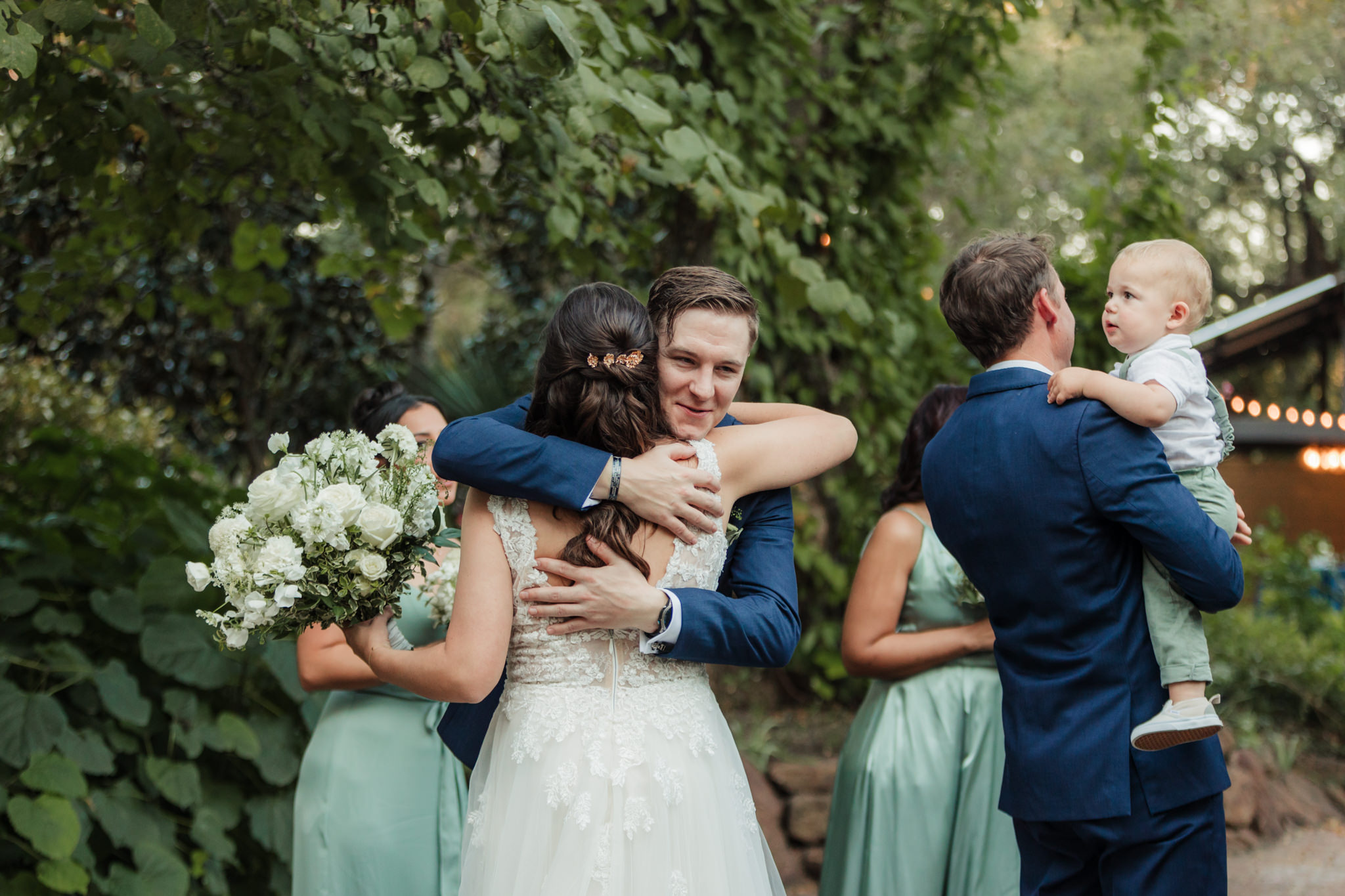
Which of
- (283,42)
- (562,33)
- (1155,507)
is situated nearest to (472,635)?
(1155,507)

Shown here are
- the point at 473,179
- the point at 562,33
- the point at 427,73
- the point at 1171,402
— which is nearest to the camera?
the point at 1171,402

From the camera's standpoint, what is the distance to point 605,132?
10.8 ft

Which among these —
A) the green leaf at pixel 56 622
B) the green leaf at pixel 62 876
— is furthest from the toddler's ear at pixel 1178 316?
the green leaf at pixel 56 622

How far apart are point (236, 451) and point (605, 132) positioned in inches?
213

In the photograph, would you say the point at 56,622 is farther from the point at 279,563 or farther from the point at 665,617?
the point at 665,617

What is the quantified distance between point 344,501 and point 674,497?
59cm

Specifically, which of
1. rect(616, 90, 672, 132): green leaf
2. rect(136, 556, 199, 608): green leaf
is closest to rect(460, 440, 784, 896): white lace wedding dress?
rect(616, 90, 672, 132): green leaf

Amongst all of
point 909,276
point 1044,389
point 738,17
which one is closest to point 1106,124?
point 909,276

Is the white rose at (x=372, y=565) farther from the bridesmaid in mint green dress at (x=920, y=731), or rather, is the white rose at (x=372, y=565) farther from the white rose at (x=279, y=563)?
the bridesmaid in mint green dress at (x=920, y=731)

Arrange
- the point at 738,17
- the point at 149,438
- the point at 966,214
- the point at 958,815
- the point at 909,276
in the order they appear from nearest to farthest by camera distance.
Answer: the point at 958,815 → the point at 738,17 → the point at 966,214 → the point at 909,276 → the point at 149,438

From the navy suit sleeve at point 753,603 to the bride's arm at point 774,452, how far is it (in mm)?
72

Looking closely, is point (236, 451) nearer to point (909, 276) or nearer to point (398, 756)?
point (909, 276)

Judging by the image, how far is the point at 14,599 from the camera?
3.47m

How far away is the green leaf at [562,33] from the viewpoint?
2.24 meters
